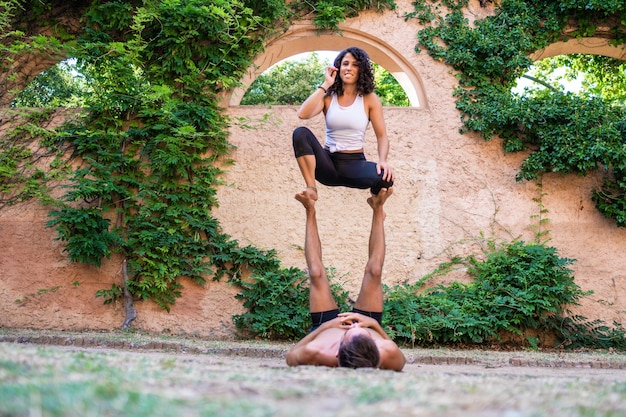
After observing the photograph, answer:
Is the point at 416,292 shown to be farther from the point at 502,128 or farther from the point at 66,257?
the point at 66,257

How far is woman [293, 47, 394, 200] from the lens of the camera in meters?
3.96

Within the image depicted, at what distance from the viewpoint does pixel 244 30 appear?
6.19m

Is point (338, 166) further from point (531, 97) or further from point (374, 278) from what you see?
point (531, 97)

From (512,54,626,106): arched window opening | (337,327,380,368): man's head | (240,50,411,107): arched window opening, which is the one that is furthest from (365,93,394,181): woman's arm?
(240,50,411,107): arched window opening

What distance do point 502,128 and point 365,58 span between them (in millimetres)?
2548

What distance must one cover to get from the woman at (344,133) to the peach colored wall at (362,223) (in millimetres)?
2007

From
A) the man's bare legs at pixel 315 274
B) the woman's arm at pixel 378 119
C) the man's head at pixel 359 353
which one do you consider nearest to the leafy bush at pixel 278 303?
the man's bare legs at pixel 315 274

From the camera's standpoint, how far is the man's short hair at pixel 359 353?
2.80 metres

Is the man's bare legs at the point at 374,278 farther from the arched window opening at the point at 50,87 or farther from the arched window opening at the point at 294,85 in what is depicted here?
the arched window opening at the point at 294,85

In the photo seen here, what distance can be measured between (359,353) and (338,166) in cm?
159

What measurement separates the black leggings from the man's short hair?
1.39m

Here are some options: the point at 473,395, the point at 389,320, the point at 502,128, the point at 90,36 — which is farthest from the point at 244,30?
the point at 473,395

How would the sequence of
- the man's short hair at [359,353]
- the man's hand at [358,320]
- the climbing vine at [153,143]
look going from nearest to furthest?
1. the man's short hair at [359,353]
2. the man's hand at [358,320]
3. the climbing vine at [153,143]

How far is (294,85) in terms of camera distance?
15.5 metres
